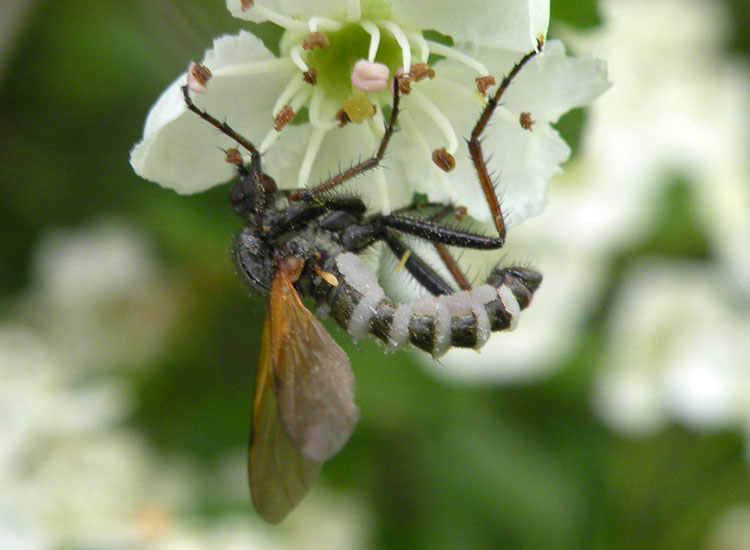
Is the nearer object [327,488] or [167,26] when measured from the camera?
[167,26]

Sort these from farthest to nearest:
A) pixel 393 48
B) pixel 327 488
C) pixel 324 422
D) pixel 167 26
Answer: pixel 327 488
pixel 167 26
pixel 393 48
pixel 324 422

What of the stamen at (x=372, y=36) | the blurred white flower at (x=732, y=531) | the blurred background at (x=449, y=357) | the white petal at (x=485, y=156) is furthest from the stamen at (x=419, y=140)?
the blurred white flower at (x=732, y=531)

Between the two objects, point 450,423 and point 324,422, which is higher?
point 450,423

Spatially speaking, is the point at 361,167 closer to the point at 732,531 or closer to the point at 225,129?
the point at 225,129

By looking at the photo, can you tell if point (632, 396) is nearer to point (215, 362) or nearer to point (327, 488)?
point (327, 488)

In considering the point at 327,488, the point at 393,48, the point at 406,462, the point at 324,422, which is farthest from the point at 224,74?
the point at 406,462

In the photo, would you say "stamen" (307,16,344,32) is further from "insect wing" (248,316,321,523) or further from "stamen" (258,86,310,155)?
"insect wing" (248,316,321,523)

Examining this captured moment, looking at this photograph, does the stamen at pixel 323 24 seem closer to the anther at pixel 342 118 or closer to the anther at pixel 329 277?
the anther at pixel 342 118

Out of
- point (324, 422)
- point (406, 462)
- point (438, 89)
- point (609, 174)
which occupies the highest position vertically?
point (609, 174)
